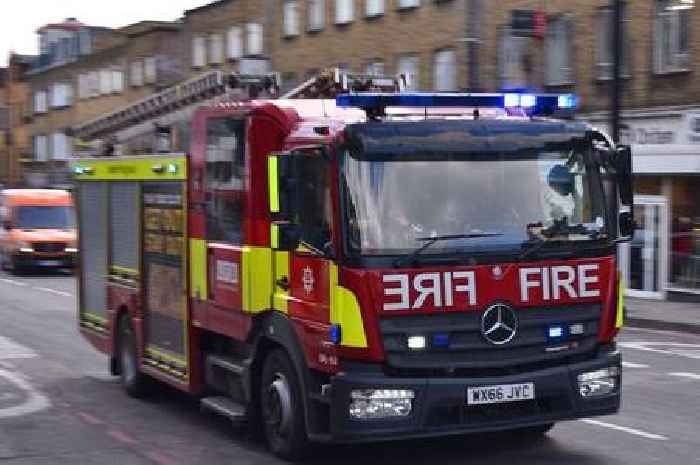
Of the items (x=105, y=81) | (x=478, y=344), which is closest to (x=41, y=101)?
(x=105, y=81)

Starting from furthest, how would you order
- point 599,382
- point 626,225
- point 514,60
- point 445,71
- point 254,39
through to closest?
point 254,39
point 445,71
point 514,60
point 626,225
point 599,382

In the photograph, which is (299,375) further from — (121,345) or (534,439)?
(121,345)

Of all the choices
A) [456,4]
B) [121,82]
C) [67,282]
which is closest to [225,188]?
[67,282]

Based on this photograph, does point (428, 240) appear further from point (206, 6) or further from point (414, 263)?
point (206, 6)

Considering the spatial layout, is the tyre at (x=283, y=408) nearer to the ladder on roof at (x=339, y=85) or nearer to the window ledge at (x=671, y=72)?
the ladder on roof at (x=339, y=85)

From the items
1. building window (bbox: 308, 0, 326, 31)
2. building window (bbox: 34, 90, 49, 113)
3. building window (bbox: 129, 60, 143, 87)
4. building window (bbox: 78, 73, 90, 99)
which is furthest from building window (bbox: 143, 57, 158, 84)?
building window (bbox: 34, 90, 49, 113)

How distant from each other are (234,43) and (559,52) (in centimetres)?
1978

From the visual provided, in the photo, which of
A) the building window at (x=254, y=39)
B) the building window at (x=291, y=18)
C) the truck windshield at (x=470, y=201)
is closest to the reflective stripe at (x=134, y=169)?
the truck windshield at (x=470, y=201)

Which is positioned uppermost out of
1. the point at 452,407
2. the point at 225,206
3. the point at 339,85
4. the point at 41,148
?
the point at 339,85

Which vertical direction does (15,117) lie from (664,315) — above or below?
above

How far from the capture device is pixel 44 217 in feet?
111

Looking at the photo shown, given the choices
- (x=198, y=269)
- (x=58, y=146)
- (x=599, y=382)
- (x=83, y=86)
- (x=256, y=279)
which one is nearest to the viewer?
(x=599, y=382)

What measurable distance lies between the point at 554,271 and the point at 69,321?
13262 mm

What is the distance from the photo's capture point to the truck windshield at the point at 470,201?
755 centimetres
